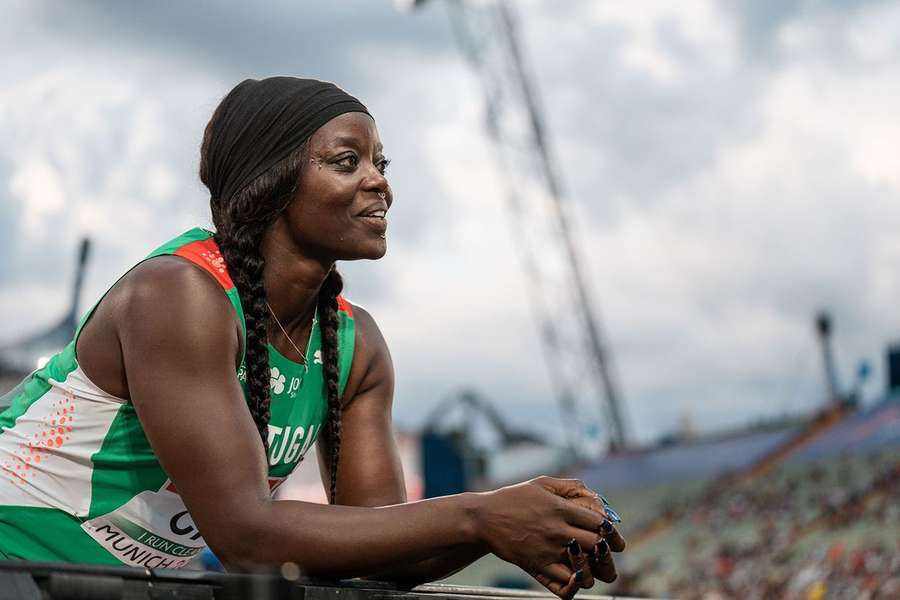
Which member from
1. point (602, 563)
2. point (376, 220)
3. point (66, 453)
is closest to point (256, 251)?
A: point (376, 220)

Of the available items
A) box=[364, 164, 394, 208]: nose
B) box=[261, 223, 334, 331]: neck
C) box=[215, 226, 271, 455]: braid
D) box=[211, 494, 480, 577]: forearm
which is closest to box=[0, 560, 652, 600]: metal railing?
box=[211, 494, 480, 577]: forearm

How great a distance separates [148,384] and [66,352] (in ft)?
1.10

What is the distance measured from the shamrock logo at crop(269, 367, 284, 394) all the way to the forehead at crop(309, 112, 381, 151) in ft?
1.36

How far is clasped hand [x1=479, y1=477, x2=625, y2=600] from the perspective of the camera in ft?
5.38

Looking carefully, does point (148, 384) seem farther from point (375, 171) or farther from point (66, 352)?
point (375, 171)

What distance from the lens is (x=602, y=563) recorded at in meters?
1.68

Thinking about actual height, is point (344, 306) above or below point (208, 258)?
below

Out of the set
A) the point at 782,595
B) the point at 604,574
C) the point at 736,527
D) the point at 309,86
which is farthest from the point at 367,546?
the point at 736,527

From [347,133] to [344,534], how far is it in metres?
0.76

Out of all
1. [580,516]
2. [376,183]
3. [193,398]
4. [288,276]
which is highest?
[376,183]

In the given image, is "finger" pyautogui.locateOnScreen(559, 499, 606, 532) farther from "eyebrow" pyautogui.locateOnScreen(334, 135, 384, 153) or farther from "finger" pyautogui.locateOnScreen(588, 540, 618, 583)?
"eyebrow" pyautogui.locateOnScreen(334, 135, 384, 153)

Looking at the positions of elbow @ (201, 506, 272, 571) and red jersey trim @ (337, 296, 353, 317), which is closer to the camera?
elbow @ (201, 506, 272, 571)

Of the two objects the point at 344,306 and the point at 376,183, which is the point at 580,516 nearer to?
the point at 376,183

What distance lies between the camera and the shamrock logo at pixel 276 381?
2.05 meters
